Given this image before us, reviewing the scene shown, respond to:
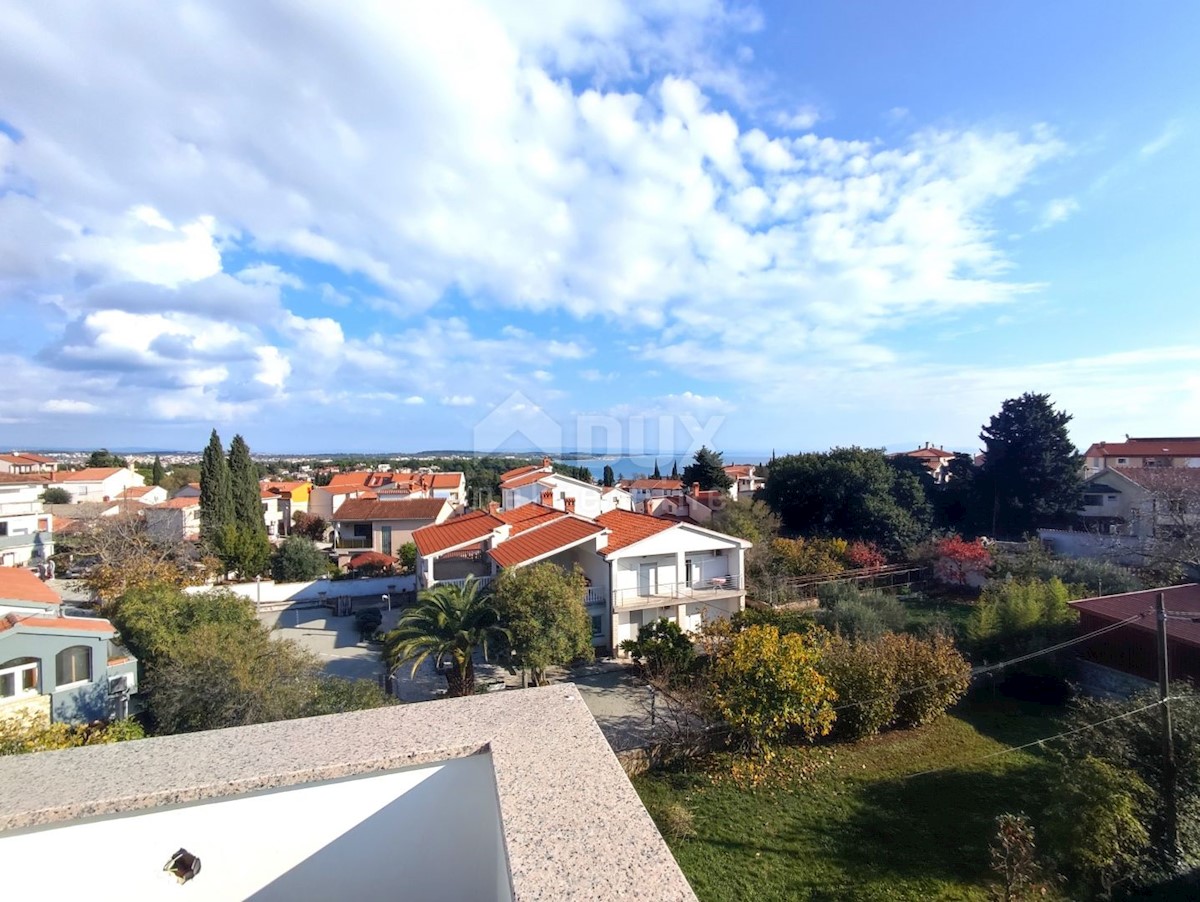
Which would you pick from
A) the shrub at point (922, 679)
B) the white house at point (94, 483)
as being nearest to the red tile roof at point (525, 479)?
the shrub at point (922, 679)

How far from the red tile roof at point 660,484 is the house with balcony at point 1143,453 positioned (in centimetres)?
2839

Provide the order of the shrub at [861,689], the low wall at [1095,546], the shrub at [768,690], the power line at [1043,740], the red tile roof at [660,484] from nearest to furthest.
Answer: the power line at [1043,740] < the shrub at [768,690] < the shrub at [861,689] < the low wall at [1095,546] < the red tile roof at [660,484]

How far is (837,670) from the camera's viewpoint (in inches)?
436

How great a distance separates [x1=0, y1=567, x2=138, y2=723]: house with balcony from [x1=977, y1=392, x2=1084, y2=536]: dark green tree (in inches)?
1458

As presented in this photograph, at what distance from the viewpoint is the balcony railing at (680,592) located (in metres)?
16.8

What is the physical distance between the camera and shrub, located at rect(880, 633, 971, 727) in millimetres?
11289

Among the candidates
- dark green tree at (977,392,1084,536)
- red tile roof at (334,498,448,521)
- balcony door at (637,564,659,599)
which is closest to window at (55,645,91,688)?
balcony door at (637,564,659,599)

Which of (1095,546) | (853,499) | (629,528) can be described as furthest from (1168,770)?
(1095,546)

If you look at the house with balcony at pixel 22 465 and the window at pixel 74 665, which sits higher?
the house with balcony at pixel 22 465

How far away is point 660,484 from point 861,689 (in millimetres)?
40540

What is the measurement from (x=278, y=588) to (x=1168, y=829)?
2645cm

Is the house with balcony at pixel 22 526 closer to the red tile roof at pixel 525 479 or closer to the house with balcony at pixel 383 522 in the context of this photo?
the house with balcony at pixel 383 522

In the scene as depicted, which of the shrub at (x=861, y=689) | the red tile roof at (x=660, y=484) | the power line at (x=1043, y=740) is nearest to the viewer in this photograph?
the power line at (x=1043, y=740)

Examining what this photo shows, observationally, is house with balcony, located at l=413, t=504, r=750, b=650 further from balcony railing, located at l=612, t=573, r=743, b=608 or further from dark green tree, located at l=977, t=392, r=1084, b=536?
dark green tree, located at l=977, t=392, r=1084, b=536
